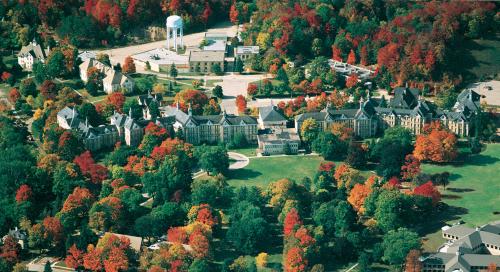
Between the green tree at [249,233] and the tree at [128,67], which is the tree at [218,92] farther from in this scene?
the green tree at [249,233]

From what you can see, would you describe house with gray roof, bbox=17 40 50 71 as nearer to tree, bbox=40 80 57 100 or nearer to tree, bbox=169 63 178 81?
tree, bbox=40 80 57 100

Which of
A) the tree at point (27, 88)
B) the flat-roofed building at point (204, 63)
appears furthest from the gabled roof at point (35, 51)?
the flat-roofed building at point (204, 63)

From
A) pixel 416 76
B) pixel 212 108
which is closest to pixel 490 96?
pixel 416 76

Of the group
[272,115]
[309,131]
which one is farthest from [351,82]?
[309,131]

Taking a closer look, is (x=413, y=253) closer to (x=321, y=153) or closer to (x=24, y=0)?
(x=321, y=153)

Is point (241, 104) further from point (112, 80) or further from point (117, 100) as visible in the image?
point (112, 80)

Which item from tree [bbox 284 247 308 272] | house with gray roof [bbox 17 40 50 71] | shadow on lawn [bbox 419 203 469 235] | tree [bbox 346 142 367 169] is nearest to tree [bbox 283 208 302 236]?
tree [bbox 284 247 308 272]
